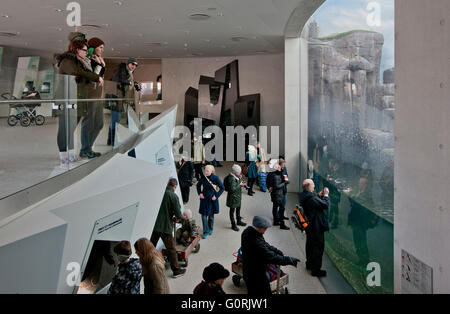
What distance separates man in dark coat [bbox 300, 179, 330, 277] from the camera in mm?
6250

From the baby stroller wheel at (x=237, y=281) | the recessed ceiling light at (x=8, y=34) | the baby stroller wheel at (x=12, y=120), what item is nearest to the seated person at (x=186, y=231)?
the baby stroller wheel at (x=237, y=281)

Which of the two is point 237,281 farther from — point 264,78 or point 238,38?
point 264,78

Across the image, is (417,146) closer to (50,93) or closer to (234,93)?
(50,93)

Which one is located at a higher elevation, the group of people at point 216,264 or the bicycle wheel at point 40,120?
the bicycle wheel at point 40,120

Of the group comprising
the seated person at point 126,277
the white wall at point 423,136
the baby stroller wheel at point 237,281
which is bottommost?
the baby stroller wheel at point 237,281

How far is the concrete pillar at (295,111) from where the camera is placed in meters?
12.6

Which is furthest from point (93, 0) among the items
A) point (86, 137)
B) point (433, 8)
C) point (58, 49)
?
point (58, 49)

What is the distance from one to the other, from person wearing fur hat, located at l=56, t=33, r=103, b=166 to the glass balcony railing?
0.04ft

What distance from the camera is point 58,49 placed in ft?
57.8

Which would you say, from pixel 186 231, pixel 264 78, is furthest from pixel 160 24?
pixel 264 78

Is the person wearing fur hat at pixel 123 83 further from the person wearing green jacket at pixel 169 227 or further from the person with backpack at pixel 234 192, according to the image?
the person with backpack at pixel 234 192

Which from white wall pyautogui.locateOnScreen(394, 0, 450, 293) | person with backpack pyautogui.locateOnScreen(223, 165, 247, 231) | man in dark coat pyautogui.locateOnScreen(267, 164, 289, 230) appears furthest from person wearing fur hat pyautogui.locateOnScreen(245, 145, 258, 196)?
white wall pyautogui.locateOnScreen(394, 0, 450, 293)

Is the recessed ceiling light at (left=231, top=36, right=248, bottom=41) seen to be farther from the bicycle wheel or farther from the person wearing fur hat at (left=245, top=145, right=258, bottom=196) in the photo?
the bicycle wheel

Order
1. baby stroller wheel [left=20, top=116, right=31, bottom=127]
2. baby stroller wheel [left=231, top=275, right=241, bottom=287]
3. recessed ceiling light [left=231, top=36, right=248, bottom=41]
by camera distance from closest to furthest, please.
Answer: baby stroller wheel [left=20, top=116, right=31, bottom=127] → baby stroller wheel [left=231, top=275, right=241, bottom=287] → recessed ceiling light [left=231, top=36, right=248, bottom=41]
